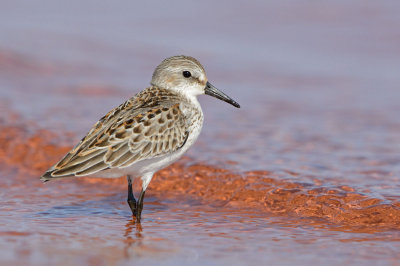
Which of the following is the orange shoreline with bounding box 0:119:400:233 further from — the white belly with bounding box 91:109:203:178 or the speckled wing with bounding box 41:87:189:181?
the speckled wing with bounding box 41:87:189:181

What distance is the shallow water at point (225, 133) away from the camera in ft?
24.4

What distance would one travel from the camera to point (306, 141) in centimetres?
1145

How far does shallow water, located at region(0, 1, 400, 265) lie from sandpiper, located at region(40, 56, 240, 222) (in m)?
0.65

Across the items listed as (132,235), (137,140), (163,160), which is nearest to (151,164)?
(163,160)

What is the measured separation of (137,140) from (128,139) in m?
0.10

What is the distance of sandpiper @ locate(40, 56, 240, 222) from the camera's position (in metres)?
7.69

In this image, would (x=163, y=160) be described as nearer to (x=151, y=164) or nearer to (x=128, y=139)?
(x=151, y=164)

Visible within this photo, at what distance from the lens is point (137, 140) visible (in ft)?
25.8

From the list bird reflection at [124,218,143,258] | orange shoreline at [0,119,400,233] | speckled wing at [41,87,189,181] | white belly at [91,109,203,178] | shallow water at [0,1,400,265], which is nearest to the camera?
bird reflection at [124,218,143,258]

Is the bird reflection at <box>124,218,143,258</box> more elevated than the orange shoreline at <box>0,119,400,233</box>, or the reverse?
the orange shoreline at <box>0,119,400,233</box>

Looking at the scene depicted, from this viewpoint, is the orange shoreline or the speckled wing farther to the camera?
the orange shoreline

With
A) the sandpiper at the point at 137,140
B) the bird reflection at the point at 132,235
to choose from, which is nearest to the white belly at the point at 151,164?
the sandpiper at the point at 137,140

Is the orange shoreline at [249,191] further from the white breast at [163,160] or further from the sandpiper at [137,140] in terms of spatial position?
the sandpiper at [137,140]

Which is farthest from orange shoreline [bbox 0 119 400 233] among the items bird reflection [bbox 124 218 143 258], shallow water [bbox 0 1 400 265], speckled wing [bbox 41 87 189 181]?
speckled wing [bbox 41 87 189 181]
